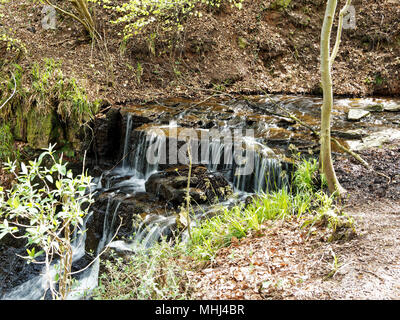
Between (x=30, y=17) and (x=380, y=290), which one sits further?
(x=30, y=17)

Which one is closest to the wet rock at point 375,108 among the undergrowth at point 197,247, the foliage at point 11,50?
the undergrowth at point 197,247

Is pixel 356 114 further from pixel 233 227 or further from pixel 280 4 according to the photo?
pixel 280 4

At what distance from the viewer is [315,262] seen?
3.23m

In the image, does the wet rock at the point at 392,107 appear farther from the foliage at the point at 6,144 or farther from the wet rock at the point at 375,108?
the foliage at the point at 6,144

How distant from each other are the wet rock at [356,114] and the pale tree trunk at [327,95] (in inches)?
134

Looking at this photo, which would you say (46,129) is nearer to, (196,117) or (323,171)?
(196,117)

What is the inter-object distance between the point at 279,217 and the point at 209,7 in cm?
1018

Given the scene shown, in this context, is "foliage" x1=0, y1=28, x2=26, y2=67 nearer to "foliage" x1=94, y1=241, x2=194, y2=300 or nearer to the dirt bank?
the dirt bank

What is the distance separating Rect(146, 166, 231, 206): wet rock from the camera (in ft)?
19.1

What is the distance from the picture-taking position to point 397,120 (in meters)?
7.58

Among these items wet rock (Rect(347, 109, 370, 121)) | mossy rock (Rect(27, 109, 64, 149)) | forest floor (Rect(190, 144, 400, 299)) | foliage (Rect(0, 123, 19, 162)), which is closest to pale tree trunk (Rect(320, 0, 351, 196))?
forest floor (Rect(190, 144, 400, 299))

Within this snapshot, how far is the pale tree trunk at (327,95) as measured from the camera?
4.12m

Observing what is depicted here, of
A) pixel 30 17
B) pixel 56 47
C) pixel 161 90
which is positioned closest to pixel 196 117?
pixel 161 90
